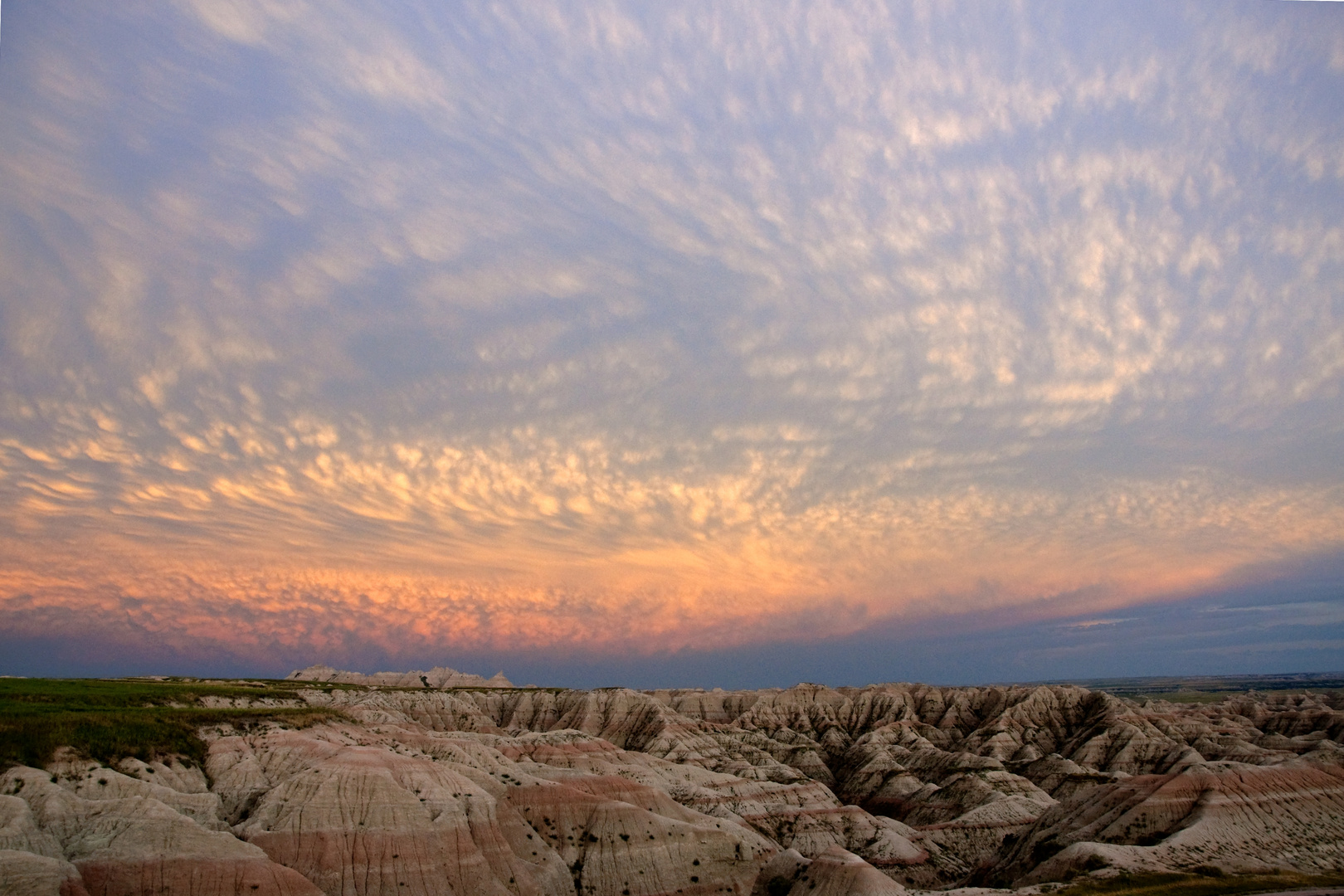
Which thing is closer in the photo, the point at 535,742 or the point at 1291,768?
the point at 1291,768

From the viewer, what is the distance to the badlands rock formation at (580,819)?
161 feet

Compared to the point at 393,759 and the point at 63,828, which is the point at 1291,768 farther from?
the point at 63,828

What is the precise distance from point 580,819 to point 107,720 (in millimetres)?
39513

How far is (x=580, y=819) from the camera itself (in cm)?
7681

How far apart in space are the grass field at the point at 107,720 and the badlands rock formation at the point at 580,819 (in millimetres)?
1720

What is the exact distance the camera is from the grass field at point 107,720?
56438mm

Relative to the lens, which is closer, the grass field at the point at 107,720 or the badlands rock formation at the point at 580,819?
the badlands rock formation at the point at 580,819

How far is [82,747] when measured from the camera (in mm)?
57438

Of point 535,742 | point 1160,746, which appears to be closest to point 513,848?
point 535,742

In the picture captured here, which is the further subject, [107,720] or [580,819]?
[580,819]

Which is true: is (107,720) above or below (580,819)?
above

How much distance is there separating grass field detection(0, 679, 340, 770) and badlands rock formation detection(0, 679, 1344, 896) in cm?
172

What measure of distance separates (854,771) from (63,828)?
429ft

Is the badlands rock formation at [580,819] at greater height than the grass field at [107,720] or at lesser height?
lesser
